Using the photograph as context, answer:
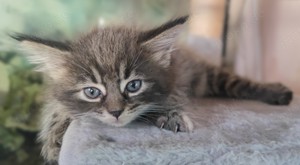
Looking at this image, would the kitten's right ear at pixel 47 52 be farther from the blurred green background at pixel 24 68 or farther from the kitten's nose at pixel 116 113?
the blurred green background at pixel 24 68

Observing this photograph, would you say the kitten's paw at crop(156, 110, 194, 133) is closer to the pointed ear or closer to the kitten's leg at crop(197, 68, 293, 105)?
the pointed ear

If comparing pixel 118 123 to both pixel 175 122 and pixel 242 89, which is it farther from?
pixel 242 89

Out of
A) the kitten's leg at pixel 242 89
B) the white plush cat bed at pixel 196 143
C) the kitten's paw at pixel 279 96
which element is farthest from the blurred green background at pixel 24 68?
the white plush cat bed at pixel 196 143

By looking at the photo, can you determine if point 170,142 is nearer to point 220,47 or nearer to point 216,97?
point 216,97

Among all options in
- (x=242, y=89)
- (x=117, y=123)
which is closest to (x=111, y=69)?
(x=117, y=123)

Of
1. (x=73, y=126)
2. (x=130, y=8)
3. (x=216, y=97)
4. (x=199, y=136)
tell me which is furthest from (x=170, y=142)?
(x=130, y=8)

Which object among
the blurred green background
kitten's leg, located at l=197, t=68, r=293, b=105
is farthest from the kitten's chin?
the blurred green background

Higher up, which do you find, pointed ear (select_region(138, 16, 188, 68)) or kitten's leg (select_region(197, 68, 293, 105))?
pointed ear (select_region(138, 16, 188, 68))

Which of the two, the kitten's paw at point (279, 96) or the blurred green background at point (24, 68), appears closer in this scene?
the kitten's paw at point (279, 96)
